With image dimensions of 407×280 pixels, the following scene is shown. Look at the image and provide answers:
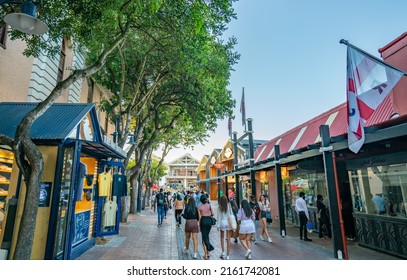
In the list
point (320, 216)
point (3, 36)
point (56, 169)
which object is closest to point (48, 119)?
point (56, 169)

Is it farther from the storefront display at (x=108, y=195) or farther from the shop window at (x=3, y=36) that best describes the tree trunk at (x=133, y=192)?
the shop window at (x=3, y=36)

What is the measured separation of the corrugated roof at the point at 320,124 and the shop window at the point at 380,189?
1564 millimetres

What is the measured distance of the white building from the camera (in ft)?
229

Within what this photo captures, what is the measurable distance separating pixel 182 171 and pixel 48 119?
64772 mm

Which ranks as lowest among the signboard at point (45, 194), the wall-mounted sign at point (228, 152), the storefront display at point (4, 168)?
the signboard at point (45, 194)

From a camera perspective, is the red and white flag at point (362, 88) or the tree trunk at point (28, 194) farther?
the red and white flag at point (362, 88)

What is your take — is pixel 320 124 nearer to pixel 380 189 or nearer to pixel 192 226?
pixel 380 189

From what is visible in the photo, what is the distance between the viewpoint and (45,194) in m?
6.01

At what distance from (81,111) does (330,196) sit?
7559 millimetres

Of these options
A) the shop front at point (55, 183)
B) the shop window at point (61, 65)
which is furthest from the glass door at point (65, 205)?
the shop window at point (61, 65)

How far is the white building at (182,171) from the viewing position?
229 ft

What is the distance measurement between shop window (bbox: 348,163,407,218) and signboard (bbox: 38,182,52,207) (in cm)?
969

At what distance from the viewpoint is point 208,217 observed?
6.67 m
